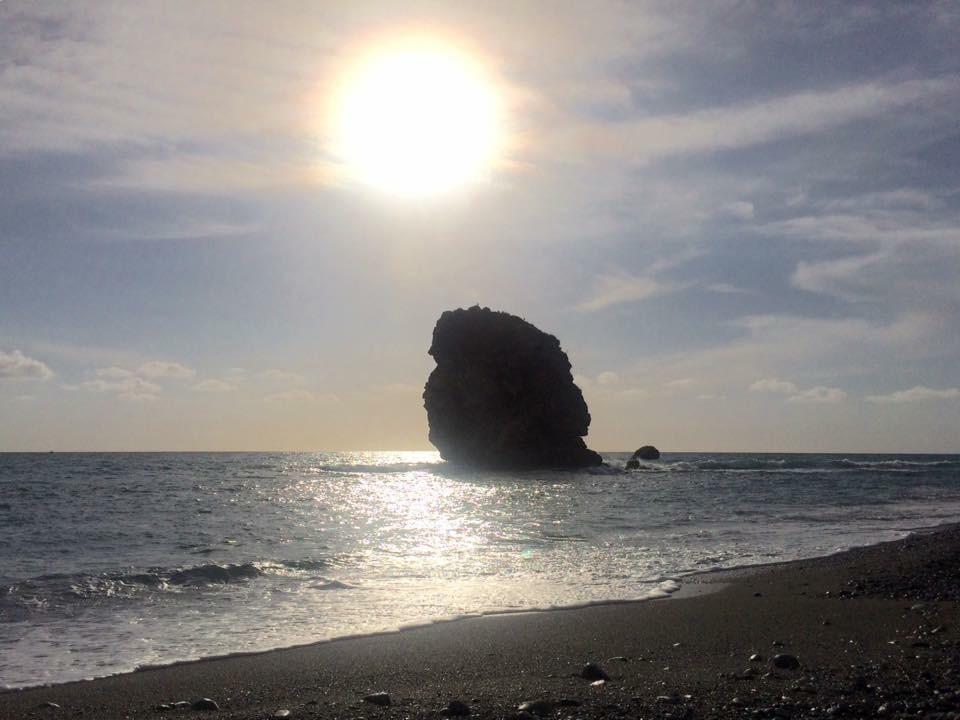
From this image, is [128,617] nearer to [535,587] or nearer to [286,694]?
[286,694]

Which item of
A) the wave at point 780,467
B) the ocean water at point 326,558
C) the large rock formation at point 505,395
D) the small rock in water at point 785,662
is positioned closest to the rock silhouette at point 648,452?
the wave at point 780,467

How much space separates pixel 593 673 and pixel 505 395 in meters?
77.4

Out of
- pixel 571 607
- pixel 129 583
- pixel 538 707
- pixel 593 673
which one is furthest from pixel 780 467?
pixel 538 707

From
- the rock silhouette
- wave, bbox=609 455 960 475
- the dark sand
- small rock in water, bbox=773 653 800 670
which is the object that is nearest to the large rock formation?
wave, bbox=609 455 960 475

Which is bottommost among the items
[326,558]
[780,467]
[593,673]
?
[780,467]

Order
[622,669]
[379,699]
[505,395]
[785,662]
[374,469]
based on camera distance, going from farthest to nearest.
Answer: [374,469], [505,395], [622,669], [785,662], [379,699]

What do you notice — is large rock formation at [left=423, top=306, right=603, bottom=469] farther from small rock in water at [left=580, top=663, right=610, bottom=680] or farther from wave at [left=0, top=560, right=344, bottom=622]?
small rock in water at [left=580, top=663, right=610, bottom=680]

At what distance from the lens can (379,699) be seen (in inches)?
279

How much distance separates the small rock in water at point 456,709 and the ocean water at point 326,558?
12.4ft

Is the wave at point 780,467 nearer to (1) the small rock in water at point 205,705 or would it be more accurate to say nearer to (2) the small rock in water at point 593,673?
(2) the small rock in water at point 593,673

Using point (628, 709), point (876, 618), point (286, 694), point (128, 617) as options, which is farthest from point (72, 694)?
point (876, 618)

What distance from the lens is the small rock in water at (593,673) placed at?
767 cm

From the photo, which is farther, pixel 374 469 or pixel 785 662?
pixel 374 469

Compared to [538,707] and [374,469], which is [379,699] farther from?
[374,469]
